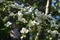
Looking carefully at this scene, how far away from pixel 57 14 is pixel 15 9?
1.54m

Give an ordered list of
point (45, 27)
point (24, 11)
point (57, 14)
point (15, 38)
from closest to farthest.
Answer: point (45, 27), point (24, 11), point (15, 38), point (57, 14)

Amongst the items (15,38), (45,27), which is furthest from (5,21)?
(15,38)

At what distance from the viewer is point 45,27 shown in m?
3.32

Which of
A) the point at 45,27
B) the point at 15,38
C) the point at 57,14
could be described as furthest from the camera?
the point at 57,14

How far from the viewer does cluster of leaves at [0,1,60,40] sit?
3.26m

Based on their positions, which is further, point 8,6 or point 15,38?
point 15,38

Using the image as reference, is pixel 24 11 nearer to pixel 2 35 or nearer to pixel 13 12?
pixel 13 12

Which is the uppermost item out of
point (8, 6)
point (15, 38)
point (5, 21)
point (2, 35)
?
point (8, 6)

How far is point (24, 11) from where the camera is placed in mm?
3531

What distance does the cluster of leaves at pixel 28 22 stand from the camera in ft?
10.7

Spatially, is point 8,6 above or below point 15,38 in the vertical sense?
above

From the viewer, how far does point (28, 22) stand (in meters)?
3.36

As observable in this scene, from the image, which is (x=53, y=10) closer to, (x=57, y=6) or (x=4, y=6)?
(x=57, y=6)

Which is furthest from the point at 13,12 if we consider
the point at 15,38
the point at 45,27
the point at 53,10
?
the point at 53,10
